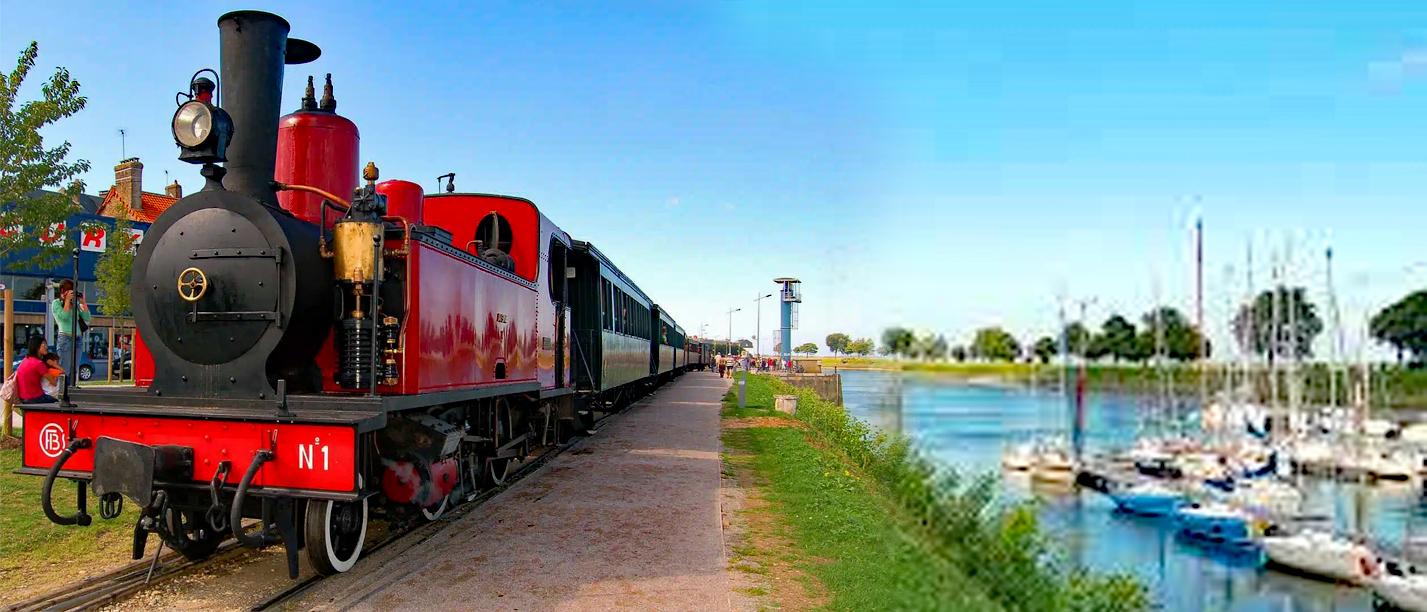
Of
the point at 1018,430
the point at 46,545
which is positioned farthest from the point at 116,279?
the point at 1018,430

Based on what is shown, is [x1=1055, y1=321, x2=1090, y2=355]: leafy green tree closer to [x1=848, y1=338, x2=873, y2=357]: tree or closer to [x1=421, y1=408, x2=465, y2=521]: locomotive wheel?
[x1=848, y1=338, x2=873, y2=357]: tree

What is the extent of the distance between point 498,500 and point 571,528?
149 centimetres

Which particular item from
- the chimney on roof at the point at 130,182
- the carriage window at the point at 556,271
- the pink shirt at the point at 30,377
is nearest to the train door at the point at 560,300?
the carriage window at the point at 556,271

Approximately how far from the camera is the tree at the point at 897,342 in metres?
4.00

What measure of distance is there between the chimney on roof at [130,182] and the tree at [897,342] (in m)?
38.5

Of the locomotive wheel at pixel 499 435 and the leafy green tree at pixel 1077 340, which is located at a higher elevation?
the leafy green tree at pixel 1077 340

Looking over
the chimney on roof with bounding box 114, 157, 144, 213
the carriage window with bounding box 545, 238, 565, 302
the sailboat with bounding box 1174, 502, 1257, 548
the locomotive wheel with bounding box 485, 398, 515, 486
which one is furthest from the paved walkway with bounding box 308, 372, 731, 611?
the chimney on roof with bounding box 114, 157, 144, 213

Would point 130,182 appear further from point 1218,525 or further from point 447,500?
point 1218,525

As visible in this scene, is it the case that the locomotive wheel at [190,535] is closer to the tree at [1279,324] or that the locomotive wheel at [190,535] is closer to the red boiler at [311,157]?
the red boiler at [311,157]

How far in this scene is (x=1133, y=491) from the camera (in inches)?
334

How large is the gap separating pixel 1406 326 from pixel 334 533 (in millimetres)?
9636

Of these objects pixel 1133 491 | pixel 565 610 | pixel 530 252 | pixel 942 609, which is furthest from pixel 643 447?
pixel 942 609

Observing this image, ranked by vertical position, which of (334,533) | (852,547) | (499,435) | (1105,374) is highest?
(1105,374)

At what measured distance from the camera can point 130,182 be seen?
3366cm
